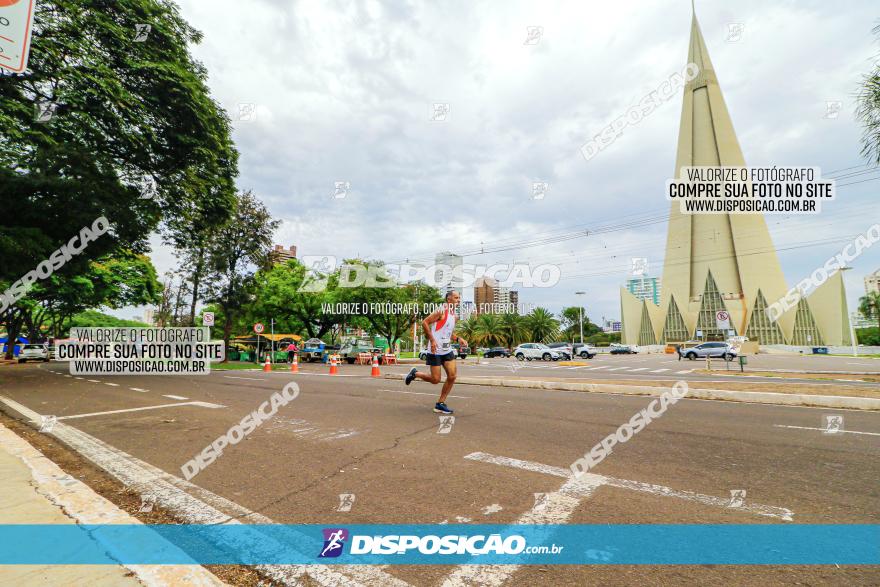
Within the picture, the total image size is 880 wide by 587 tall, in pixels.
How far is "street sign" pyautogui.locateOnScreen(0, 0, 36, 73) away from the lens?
144 inches

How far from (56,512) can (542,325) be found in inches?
2798

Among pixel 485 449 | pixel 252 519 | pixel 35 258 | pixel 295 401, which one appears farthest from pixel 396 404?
pixel 35 258

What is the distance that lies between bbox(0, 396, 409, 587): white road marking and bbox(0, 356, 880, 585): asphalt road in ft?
0.45

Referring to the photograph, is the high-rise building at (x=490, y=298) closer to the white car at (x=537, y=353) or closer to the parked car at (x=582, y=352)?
the parked car at (x=582, y=352)

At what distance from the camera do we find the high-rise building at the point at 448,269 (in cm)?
3753

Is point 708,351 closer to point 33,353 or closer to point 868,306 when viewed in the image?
point 33,353

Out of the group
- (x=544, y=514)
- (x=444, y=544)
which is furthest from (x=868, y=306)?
(x=444, y=544)

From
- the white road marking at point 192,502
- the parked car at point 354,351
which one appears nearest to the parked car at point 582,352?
the parked car at point 354,351

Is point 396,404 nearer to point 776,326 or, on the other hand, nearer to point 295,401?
point 295,401

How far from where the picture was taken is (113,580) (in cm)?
211

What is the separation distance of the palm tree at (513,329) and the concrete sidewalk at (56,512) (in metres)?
68.1

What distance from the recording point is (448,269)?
40969 mm

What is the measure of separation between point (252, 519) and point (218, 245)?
26.7 m

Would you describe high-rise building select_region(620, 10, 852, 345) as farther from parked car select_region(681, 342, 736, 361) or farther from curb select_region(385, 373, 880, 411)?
curb select_region(385, 373, 880, 411)
